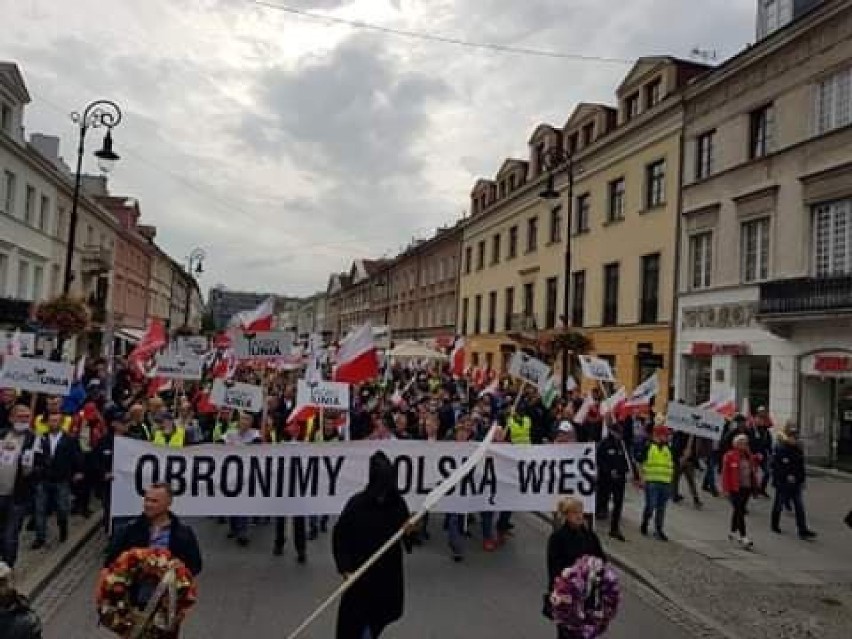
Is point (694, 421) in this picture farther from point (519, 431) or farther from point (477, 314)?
point (477, 314)

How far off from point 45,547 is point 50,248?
1325 inches

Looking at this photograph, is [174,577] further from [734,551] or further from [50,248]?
[50,248]

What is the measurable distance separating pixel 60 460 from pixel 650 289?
24.1m

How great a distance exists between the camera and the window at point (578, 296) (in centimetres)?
3538

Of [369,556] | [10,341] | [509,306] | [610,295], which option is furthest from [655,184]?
[369,556]

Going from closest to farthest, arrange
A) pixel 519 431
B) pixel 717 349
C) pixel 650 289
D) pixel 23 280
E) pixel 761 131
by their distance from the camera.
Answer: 1. pixel 519 431
2. pixel 761 131
3. pixel 717 349
4. pixel 650 289
5. pixel 23 280

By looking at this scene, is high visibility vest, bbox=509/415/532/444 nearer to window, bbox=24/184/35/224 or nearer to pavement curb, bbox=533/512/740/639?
pavement curb, bbox=533/512/740/639

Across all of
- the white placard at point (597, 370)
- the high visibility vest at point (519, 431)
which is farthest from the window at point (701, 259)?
the high visibility vest at point (519, 431)

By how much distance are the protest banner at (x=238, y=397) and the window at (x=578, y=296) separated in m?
24.9

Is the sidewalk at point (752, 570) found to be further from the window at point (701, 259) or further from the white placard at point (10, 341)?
the window at point (701, 259)

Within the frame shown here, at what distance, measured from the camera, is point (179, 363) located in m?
15.8

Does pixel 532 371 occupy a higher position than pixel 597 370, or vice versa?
pixel 597 370

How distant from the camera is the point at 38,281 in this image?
3800cm

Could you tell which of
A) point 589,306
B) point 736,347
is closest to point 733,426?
point 736,347
